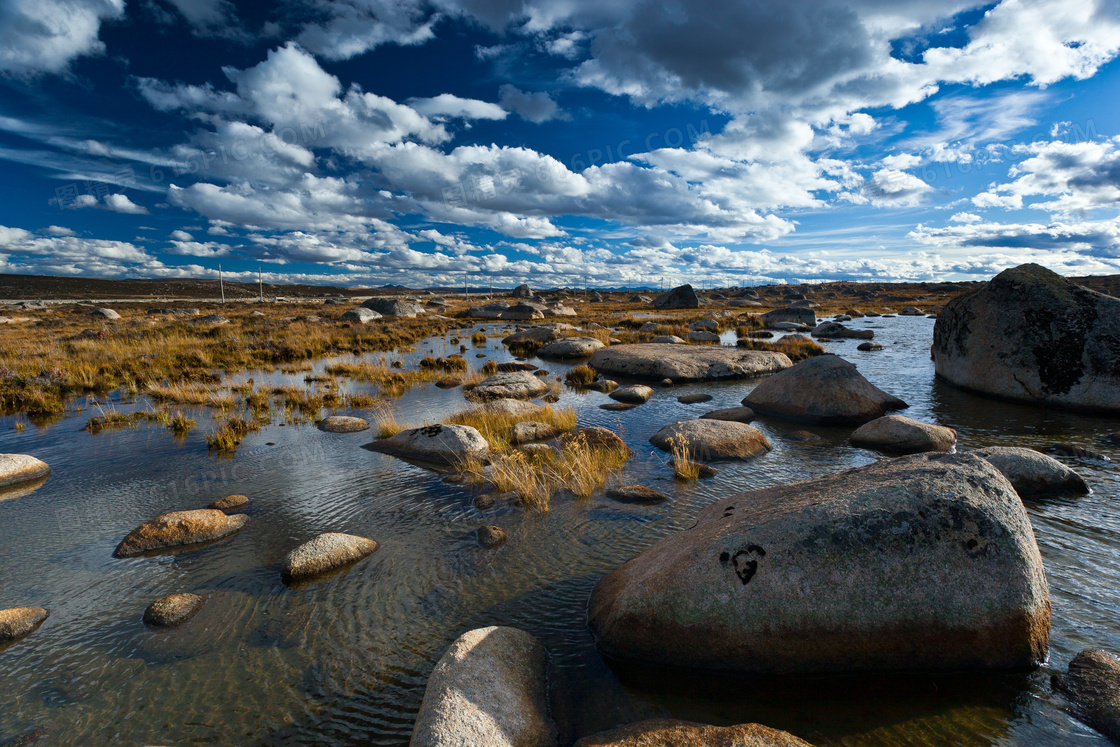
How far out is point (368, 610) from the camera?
5.25 metres

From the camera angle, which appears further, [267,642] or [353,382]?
[353,382]

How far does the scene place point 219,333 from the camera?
3203 centimetres

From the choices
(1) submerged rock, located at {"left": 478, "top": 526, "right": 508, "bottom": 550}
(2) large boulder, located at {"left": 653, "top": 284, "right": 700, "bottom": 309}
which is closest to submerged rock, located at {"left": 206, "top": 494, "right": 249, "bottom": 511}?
(1) submerged rock, located at {"left": 478, "top": 526, "right": 508, "bottom": 550}

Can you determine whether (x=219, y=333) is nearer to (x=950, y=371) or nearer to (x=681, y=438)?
(x=681, y=438)

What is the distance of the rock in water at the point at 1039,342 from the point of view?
1300 centimetres

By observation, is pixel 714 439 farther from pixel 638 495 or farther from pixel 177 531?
pixel 177 531

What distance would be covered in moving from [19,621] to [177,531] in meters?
1.79

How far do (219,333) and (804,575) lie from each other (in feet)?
123

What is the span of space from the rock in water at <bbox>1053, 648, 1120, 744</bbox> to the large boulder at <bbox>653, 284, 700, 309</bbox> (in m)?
63.4

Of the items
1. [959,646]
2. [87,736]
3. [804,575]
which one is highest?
[804,575]

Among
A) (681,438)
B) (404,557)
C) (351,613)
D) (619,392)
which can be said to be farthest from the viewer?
(619,392)

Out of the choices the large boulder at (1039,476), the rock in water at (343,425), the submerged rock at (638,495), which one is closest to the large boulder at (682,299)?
the rock in water at (343,425)

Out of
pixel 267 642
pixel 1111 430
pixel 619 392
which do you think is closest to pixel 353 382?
pixel 619 392

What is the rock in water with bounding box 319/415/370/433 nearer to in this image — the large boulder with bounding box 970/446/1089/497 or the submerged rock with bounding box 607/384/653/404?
the submerged rock with bounding box 607/384/653/404
